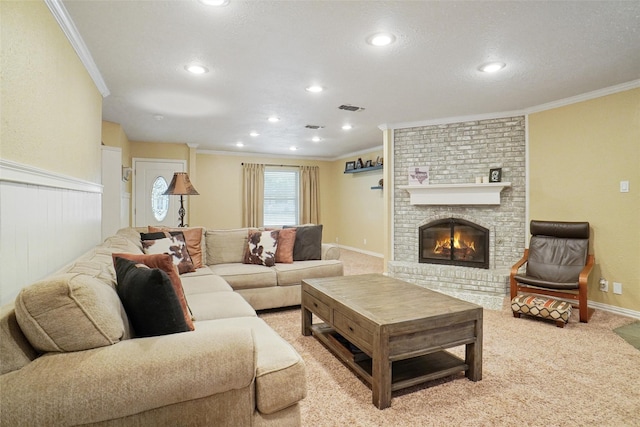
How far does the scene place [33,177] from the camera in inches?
67.1

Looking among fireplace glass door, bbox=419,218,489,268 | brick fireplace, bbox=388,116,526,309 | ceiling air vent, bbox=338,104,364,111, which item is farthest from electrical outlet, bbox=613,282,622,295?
ceiling air vent, bbox=338,104,364,111

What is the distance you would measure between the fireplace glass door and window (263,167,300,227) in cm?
408

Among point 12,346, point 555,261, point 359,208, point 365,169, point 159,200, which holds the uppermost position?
point 365,169

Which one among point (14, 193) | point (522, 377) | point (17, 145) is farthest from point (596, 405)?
point (17, 145)

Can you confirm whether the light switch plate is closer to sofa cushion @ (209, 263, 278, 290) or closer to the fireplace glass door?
the fireplace glass door

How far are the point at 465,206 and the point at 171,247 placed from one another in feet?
12.9

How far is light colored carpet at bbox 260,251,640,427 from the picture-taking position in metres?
1.76

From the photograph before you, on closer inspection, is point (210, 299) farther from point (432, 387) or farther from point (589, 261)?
point (589, 261)

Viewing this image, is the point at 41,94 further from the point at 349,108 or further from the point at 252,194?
the point at 252,194

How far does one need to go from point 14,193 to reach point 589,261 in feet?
15.3

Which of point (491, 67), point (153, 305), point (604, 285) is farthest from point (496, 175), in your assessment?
point (153, 305)

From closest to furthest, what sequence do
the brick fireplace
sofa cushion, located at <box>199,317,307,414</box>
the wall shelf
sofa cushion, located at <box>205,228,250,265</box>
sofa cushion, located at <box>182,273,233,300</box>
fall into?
sofa cushion, located at <box>199,317,307,414</box> → sofa cushion, located at <box>182,273,233,300</box> → sofa cushion, located at <box>205,228,250,265</box> → the brick fireplace → the wall shelf

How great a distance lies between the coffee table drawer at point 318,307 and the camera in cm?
247

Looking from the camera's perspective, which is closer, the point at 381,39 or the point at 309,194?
the point at 381,39
